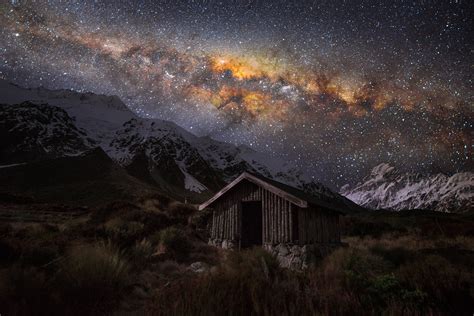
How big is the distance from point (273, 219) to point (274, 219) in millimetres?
53

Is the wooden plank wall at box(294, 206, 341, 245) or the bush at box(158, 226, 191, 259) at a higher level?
the wooden plank wall at box(294, 206, 341, 245)

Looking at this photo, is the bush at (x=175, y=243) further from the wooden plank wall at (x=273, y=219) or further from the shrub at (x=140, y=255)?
the shrub at (x=140, y=255)

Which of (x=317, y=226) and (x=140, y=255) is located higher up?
(x=317, y=226)

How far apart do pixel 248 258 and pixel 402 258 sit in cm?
884

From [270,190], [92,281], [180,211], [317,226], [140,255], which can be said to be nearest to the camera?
[92,281]

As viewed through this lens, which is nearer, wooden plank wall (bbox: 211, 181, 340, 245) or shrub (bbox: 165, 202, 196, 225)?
wooden plank wall (bbox: 211, 181, 340, 245)

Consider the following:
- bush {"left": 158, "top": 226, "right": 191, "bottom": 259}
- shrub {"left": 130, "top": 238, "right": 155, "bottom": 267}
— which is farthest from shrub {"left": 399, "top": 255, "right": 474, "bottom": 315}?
bush {"left": 158, "top": 226, "right": 191, "bottom": 259}

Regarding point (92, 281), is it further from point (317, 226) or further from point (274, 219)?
point (317, 226)

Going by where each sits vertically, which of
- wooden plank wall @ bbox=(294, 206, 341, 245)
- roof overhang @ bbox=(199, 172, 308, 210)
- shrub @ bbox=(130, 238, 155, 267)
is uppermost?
roof overhang @ bbox=(199, 172, 308, 210)

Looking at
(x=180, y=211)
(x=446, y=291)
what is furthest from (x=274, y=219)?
(x=180, y=211)

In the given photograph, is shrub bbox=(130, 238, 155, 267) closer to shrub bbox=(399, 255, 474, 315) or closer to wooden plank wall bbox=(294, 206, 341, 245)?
wooden plank wall bbox=(294, 206, 341, 245)

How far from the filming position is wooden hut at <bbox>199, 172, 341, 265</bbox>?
45.8 feet

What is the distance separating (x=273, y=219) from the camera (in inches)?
575

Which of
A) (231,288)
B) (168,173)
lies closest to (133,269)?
(231,288)
